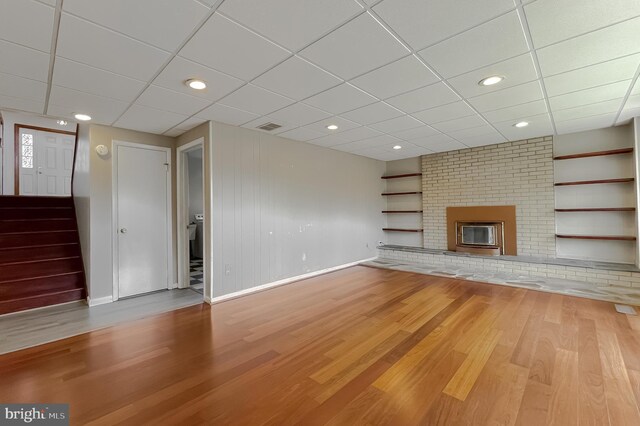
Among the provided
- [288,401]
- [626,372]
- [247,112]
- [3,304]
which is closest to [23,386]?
[288,401]

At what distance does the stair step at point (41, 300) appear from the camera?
3.34 meters

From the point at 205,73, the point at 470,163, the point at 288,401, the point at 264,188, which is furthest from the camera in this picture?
the point at 470,163

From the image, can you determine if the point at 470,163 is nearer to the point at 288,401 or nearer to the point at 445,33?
the point at 445,33

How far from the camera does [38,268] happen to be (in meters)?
3.79

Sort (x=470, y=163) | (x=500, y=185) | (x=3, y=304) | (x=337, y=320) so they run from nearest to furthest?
(x=337, y=320), (x=3, y=304), (x=500, y=185), (x=470, y=163)

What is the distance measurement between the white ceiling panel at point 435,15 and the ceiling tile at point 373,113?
1.31 meters

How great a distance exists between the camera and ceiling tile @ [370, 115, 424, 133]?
12.5ft

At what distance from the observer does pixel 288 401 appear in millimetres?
1754

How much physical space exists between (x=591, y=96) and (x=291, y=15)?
3569 mm

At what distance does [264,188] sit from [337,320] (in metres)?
2.36

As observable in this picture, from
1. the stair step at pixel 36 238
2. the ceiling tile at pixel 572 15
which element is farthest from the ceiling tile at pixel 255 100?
the stair step at pixel 36 238

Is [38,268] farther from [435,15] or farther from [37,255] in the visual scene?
[435,15]

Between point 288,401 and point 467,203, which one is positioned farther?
point 467,203

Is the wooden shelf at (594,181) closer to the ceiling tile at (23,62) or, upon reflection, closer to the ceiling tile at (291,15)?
the ceiling tile at (291,15)
